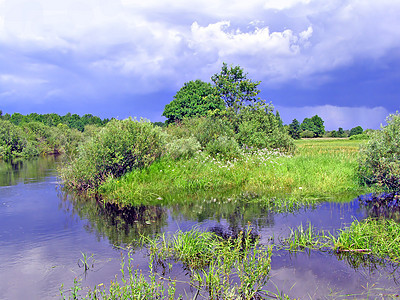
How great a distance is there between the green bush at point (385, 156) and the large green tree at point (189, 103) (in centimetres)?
3965

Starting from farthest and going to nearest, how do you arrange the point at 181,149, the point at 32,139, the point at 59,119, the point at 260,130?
the point at 59,119 → the point at 32,139 → the point at 260,130 → the point at 181,149

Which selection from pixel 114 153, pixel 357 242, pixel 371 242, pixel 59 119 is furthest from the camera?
pixel 59 119

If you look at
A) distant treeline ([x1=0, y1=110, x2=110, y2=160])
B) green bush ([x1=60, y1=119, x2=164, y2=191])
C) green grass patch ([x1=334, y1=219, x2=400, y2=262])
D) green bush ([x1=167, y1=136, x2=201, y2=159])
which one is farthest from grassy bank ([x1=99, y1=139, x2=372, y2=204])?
distant treeline ([x1=0, y1=110, x2=110, y2=160])

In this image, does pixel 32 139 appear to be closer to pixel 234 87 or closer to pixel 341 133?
pixel 234 87

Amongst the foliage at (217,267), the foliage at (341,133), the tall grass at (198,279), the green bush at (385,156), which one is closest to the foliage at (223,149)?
the green bush at (385,156)

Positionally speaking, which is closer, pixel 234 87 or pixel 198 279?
pixel 198 279

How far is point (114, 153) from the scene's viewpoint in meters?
16.3

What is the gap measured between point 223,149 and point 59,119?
115 meters

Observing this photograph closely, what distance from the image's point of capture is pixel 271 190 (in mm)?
15281

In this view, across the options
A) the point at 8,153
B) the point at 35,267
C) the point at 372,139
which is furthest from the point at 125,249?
the point at 8,153

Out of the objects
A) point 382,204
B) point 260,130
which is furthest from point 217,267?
point 260,130

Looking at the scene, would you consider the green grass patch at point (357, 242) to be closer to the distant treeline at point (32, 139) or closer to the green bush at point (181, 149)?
the green bush at point (181, 149)

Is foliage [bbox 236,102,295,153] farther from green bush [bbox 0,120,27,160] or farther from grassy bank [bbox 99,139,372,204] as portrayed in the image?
green bush [bbox 0,120,27,160]

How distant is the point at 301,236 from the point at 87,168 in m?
11.5
